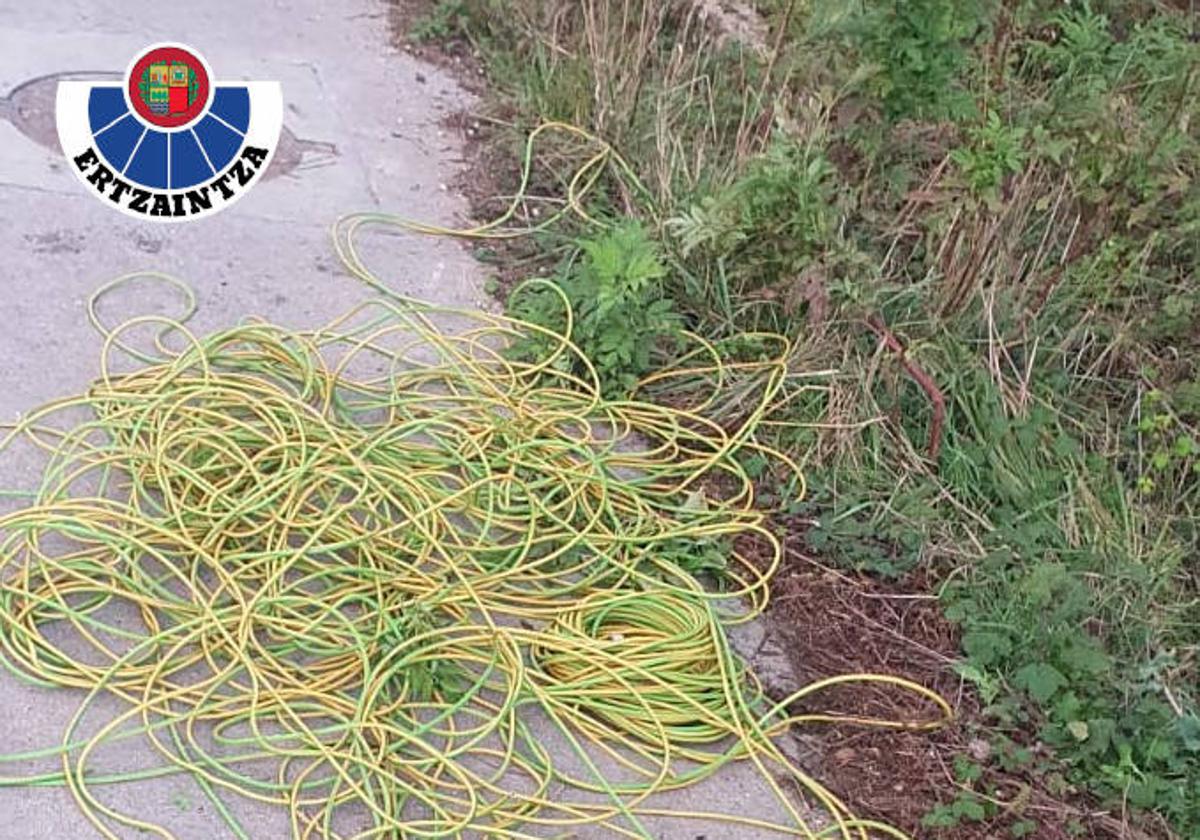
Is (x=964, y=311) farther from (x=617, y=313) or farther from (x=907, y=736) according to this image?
(x=907, y=736)

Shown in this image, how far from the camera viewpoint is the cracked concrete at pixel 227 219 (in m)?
2.72

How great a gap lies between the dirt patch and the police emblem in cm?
223

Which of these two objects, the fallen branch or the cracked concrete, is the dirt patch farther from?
the fallen branch

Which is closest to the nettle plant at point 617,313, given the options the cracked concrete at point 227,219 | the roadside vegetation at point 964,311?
the roadside vegetation at point 964,311

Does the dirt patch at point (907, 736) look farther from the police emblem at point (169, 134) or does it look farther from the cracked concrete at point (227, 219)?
the police emblem at point (169, 134)

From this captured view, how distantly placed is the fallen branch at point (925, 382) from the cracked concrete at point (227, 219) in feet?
2.55

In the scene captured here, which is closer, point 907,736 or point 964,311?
point 907,736

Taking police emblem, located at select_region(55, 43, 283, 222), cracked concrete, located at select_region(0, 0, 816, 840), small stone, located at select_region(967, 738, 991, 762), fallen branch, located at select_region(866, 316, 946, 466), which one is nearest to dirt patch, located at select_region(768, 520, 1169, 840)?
small stone, located at select_region(967, 738, 991, 762)

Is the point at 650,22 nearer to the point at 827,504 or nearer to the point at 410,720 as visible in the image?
the point at 827,504

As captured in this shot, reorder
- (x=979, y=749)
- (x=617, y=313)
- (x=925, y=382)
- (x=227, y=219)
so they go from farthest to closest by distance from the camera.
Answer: (x=227, y=219), (x=617, y=313), (x=925, y=382), (x=979, y=749)

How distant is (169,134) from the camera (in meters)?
4.69

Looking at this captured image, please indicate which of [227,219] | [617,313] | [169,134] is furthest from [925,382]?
[169,134]

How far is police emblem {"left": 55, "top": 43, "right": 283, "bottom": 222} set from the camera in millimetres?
4348

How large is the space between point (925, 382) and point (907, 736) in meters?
1.04
